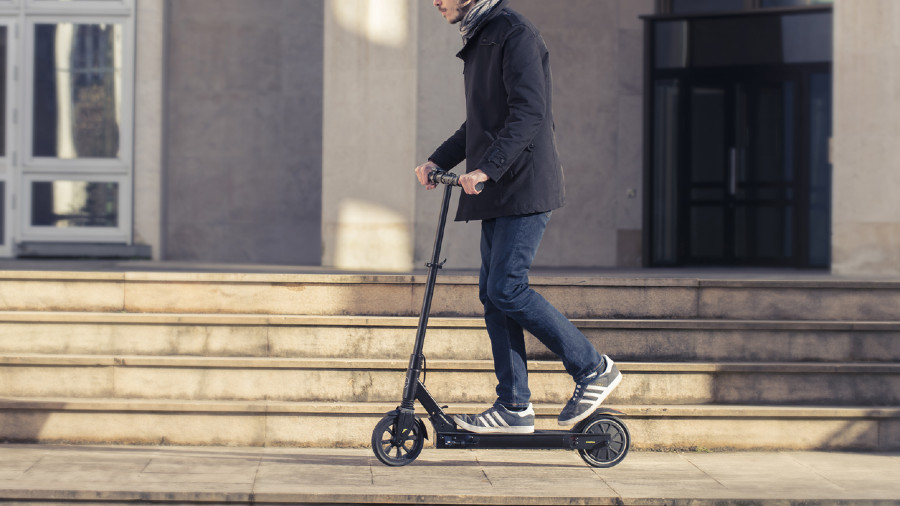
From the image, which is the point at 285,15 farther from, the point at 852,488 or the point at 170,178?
the point at 852,488

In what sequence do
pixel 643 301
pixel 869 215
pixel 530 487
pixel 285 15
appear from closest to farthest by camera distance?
pixel 530 487
pixel 643 301
pixel 869 215
pixel 285 15

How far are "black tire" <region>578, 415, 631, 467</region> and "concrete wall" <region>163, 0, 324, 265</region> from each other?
6.51m

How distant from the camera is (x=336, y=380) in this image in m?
5.78

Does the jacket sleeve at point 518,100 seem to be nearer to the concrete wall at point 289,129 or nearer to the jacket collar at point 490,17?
the jacket collar at point 490,17

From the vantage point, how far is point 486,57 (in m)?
4.76

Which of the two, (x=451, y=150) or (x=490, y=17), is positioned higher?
(x=490, y=17)

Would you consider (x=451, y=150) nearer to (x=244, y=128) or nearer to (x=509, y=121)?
(x=509, y=121)

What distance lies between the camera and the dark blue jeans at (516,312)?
4.68 meters

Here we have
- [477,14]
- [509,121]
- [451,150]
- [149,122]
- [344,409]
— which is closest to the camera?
[509,121]

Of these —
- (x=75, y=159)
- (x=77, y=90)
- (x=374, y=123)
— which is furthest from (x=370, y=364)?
(x=77, y=90)

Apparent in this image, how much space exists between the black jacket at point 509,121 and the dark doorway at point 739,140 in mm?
7214

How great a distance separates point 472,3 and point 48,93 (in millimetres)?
7781

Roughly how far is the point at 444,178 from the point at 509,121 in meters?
0.37

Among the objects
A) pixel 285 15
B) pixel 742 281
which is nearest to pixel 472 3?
pixel 742 281
